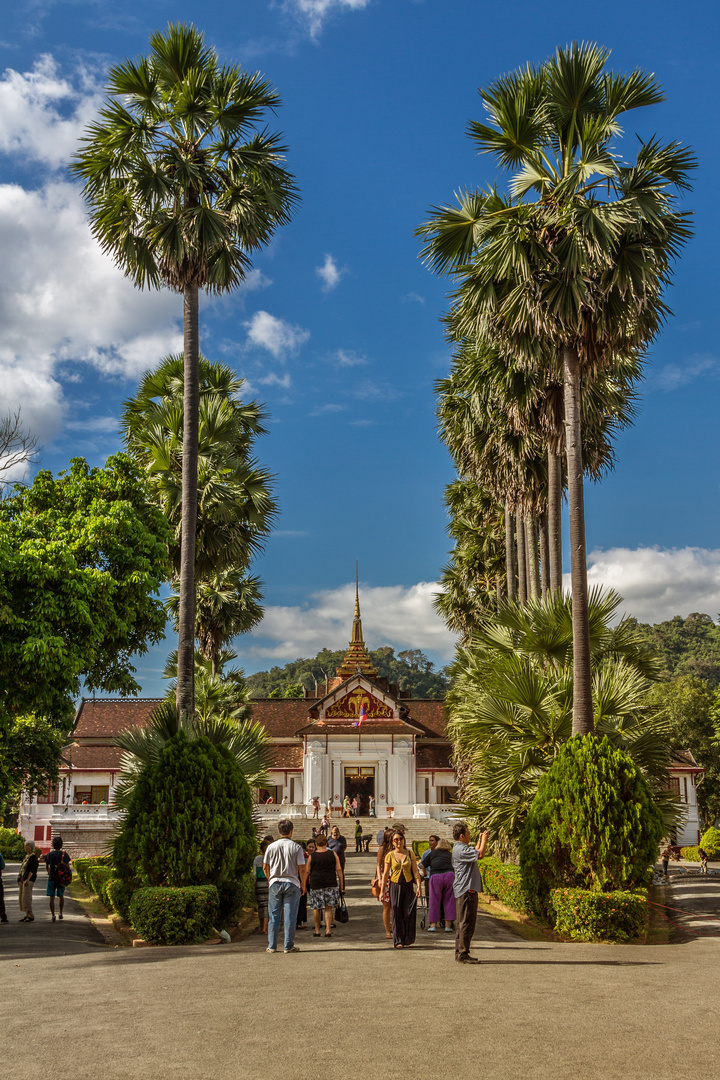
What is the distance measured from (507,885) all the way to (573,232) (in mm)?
10793

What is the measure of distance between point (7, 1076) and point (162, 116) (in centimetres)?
1598

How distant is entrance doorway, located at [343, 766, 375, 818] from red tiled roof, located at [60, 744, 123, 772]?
1220 centimetres

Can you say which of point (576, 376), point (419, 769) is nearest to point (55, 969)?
point (576, 376)

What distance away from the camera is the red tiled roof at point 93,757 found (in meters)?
46.6

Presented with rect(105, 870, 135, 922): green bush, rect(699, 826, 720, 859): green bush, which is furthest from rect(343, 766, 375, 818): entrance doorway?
rect(105, 870, 135, 922): green bush

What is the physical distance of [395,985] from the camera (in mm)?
8062

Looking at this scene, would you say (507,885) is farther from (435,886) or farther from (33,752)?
(33,752)

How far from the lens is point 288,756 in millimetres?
49531

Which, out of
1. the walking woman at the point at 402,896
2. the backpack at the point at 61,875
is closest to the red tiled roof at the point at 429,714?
the backpack at the point at 61,875

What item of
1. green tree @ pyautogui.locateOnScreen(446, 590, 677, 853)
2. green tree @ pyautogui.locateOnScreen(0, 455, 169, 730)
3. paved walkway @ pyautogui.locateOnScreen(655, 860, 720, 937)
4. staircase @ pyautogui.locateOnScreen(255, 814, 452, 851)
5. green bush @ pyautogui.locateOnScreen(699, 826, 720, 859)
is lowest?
green bush @ pyautogui.locateOnScreen(699, 826, 720, 859)

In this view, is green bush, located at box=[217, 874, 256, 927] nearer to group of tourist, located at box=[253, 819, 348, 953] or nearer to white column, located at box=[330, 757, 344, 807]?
group of tourist, located at box=[253, 819, 348, 953]

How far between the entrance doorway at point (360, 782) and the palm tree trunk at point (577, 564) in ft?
118

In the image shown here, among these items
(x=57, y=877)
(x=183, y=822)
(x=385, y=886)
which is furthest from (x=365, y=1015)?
(x=57, y=877)

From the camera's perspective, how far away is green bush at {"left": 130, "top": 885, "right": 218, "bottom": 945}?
39.1 feet
